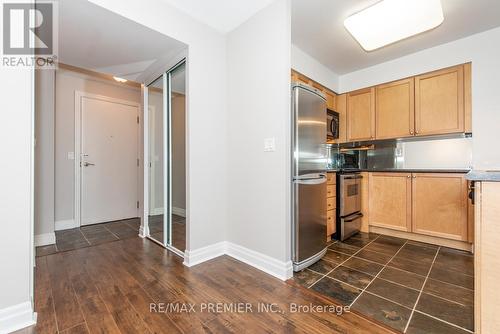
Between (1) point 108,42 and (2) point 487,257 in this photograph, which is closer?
(2) point 487,257

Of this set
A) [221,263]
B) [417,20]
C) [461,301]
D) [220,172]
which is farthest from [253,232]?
[417,20]

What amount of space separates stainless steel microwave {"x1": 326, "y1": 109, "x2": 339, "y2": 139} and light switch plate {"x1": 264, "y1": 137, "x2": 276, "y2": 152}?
1.70 meters

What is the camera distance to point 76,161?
351 cm

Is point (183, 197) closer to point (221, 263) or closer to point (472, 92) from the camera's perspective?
point (221, 263)

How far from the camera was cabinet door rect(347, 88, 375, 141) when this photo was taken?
3420 millimetres

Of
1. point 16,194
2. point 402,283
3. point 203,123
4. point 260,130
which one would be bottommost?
point 402,283

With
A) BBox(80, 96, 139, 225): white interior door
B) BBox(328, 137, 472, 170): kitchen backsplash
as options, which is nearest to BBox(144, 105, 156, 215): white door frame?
BBox(80, 96, 139, 225): white interior door

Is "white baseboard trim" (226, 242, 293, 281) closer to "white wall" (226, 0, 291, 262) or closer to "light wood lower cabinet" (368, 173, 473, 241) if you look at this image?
"white wall" (226, 0, 291, 262)

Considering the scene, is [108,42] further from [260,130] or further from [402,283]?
[402,283]

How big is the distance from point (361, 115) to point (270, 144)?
2274 millimetres

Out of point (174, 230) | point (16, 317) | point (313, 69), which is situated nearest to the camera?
point (16, 317)

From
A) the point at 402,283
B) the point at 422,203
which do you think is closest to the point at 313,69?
the point at 422,203

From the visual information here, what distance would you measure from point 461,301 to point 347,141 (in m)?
2.52

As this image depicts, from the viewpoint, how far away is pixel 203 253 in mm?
2268
